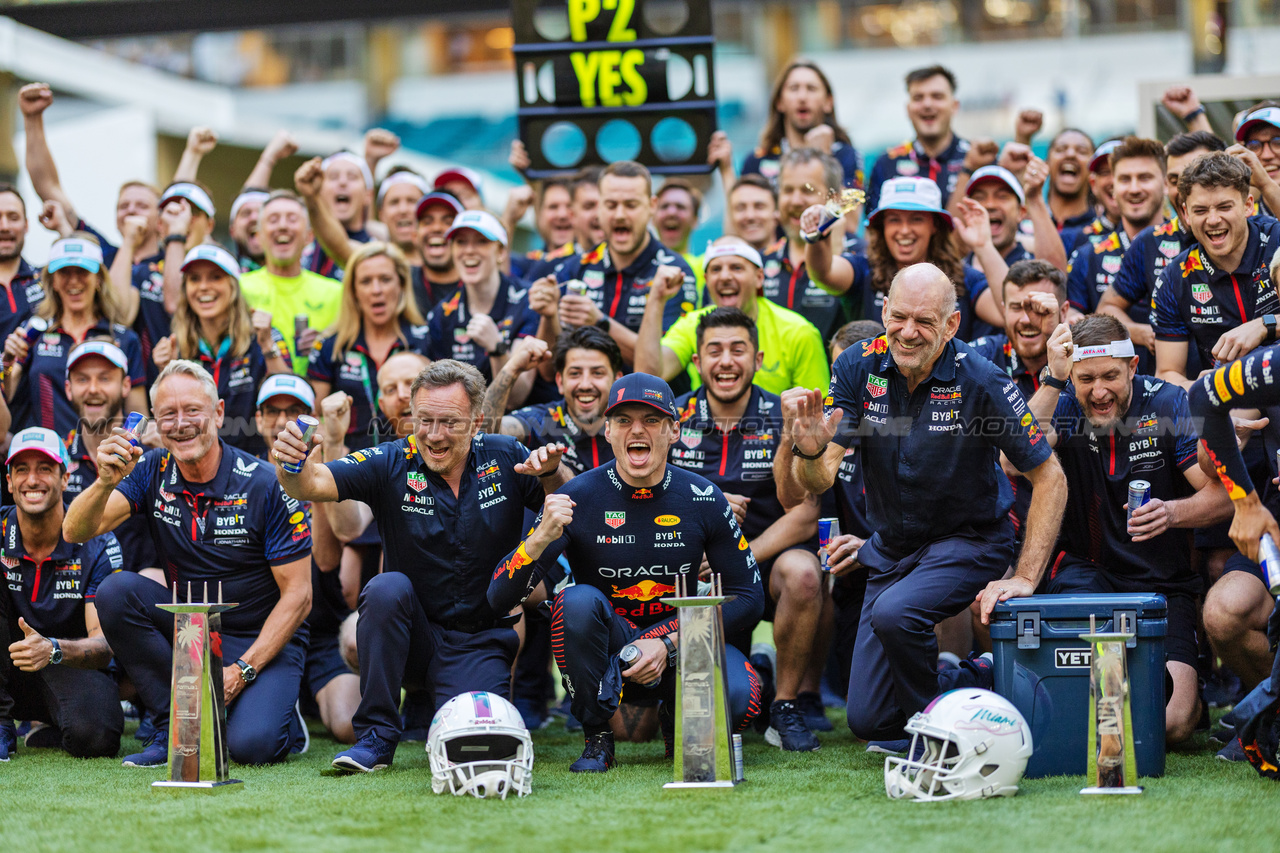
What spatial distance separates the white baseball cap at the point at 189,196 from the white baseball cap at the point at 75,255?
99cm

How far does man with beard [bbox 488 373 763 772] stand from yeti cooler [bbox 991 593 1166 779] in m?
1.08

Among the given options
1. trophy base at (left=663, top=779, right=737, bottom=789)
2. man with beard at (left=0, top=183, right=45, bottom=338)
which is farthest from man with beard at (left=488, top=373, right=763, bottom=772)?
man with beard at (left=0, top=183, right=45, bottom=338)

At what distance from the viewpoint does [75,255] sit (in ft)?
25.9

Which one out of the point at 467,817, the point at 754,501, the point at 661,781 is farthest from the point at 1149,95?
the point at 467,817

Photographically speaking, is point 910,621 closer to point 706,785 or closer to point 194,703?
point 706,785

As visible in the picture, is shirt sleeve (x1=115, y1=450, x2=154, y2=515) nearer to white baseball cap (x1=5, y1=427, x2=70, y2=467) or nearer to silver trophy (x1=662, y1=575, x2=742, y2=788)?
white baseball cap (x1=5, y1=427, x2=70, y2=467)

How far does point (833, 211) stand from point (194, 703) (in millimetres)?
3981

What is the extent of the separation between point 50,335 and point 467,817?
4.75m

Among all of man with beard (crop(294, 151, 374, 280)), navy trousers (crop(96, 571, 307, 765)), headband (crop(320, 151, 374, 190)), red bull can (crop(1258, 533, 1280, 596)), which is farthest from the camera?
headband (crop(320, 151, 374, 190))

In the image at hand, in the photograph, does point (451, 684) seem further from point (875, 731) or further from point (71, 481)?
point (71, 481)

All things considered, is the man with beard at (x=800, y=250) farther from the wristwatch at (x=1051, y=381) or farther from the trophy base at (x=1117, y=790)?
the trophy base at (x=1117, y=790)

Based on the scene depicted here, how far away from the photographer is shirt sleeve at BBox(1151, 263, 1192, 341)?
260 inches

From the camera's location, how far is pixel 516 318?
7.99 m

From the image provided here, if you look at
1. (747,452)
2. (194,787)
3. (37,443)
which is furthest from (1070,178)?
(194,787)
